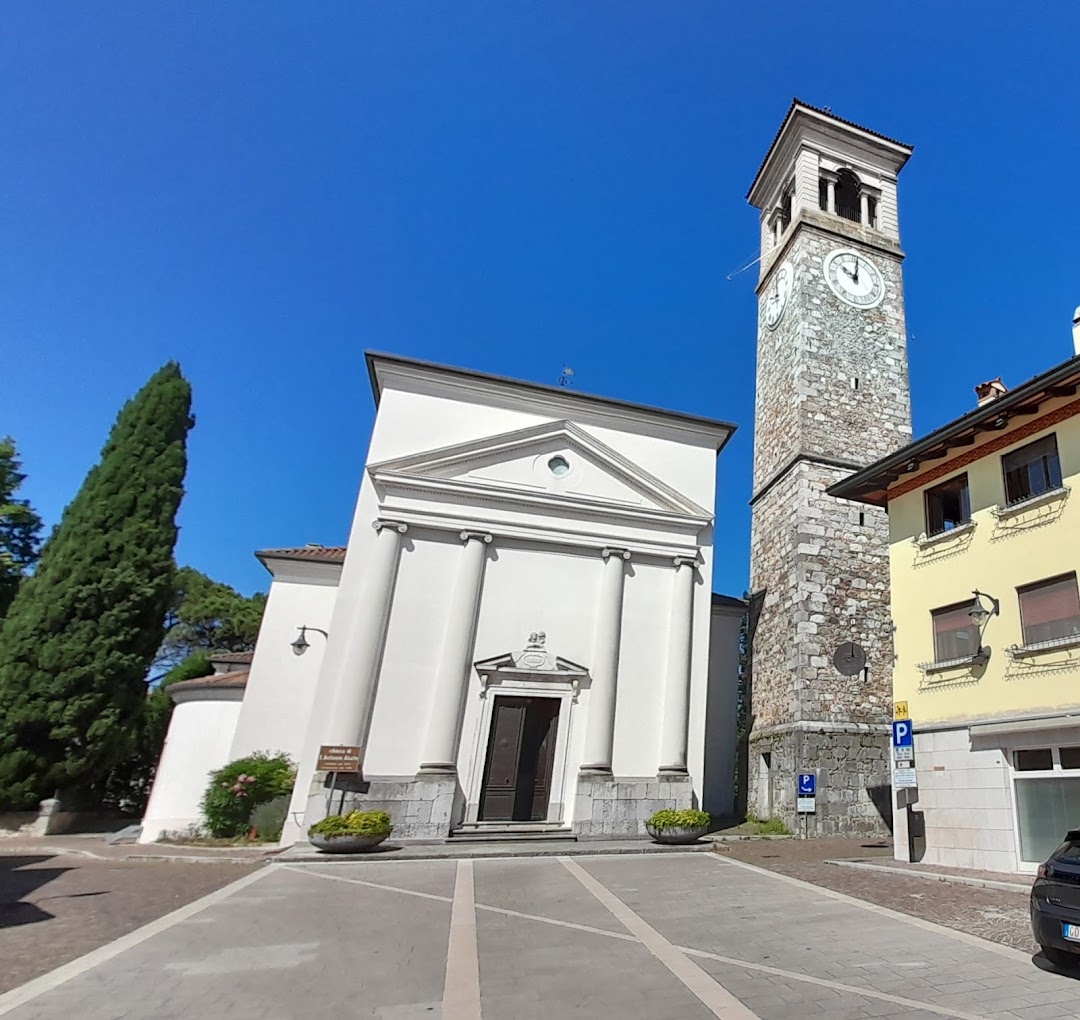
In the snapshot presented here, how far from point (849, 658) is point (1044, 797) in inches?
294

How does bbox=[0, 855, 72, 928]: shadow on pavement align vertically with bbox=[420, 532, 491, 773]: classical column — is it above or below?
below

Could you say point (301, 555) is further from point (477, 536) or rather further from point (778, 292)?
point (778, 292)

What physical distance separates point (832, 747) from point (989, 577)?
275 inches

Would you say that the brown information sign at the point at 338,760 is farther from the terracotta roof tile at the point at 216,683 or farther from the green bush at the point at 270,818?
the terracotta roof tile at the point at 216,683

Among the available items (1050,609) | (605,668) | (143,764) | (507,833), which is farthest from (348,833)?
(143,764)

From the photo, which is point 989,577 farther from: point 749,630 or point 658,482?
point 749,630

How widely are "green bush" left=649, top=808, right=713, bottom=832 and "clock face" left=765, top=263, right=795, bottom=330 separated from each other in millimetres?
17020

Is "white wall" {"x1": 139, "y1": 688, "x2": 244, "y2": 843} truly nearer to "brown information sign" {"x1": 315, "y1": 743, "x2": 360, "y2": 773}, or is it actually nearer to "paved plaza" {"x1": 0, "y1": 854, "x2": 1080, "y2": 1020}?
"brown information sign" {"x1": 315, "y1": 743, "x2": 360, "y2": 773}

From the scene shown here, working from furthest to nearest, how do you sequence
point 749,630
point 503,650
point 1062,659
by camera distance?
point 749,630 < point 503,650 < point 1062,659

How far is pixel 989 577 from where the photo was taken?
1120cm

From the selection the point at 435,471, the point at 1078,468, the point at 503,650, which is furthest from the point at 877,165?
the point at 503,650

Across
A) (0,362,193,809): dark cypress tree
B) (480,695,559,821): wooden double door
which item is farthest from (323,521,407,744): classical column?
(0,362,193,809): dark cypress tree

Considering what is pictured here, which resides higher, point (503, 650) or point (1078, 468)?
point (1078, 468)

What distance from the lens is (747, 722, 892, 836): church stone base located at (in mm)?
15633
